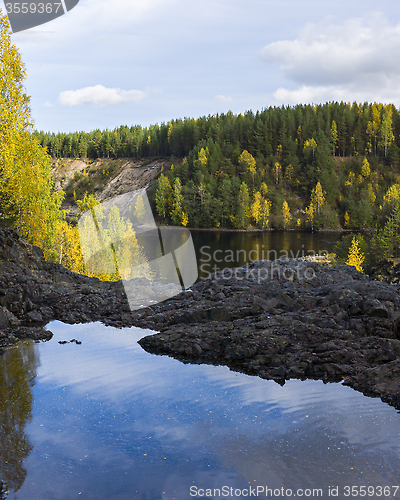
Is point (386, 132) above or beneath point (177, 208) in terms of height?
above

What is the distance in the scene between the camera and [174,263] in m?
68.7

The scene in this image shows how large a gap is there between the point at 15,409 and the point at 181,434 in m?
4.46

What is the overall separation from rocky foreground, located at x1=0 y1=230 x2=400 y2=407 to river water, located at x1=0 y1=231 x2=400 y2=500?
3.48 feet

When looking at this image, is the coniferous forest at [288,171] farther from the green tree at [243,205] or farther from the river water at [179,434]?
the river water at [179,434]

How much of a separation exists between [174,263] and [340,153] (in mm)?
106814

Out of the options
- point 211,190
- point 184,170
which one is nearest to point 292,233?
point 211,190

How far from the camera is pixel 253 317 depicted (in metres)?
17.9

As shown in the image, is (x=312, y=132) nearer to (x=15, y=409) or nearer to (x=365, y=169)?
(x=365, y=169)

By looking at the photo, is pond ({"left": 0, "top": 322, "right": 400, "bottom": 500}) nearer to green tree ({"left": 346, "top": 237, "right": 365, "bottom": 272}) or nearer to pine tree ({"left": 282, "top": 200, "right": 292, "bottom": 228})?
green tree ({"left": 346, "top": 237, "right": 365, "bottom": 272})

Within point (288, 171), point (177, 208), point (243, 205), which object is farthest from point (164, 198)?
point (288, 171)

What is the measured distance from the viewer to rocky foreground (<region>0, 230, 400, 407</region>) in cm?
1436

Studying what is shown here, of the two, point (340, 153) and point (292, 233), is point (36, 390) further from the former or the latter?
point (340, 153)

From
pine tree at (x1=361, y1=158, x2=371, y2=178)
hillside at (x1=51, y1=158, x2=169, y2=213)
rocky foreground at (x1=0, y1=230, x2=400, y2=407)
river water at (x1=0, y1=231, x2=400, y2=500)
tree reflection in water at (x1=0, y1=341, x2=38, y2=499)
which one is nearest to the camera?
river water at (x1=0, y1=231, x2=400, y2=500)

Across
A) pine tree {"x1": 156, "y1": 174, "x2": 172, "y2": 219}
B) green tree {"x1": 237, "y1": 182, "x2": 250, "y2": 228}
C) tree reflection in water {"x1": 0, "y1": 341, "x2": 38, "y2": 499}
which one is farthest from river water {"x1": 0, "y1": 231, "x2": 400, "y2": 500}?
pine tree {"x1": 156, "y1": 174, "x2": 172, "y2": 219}
